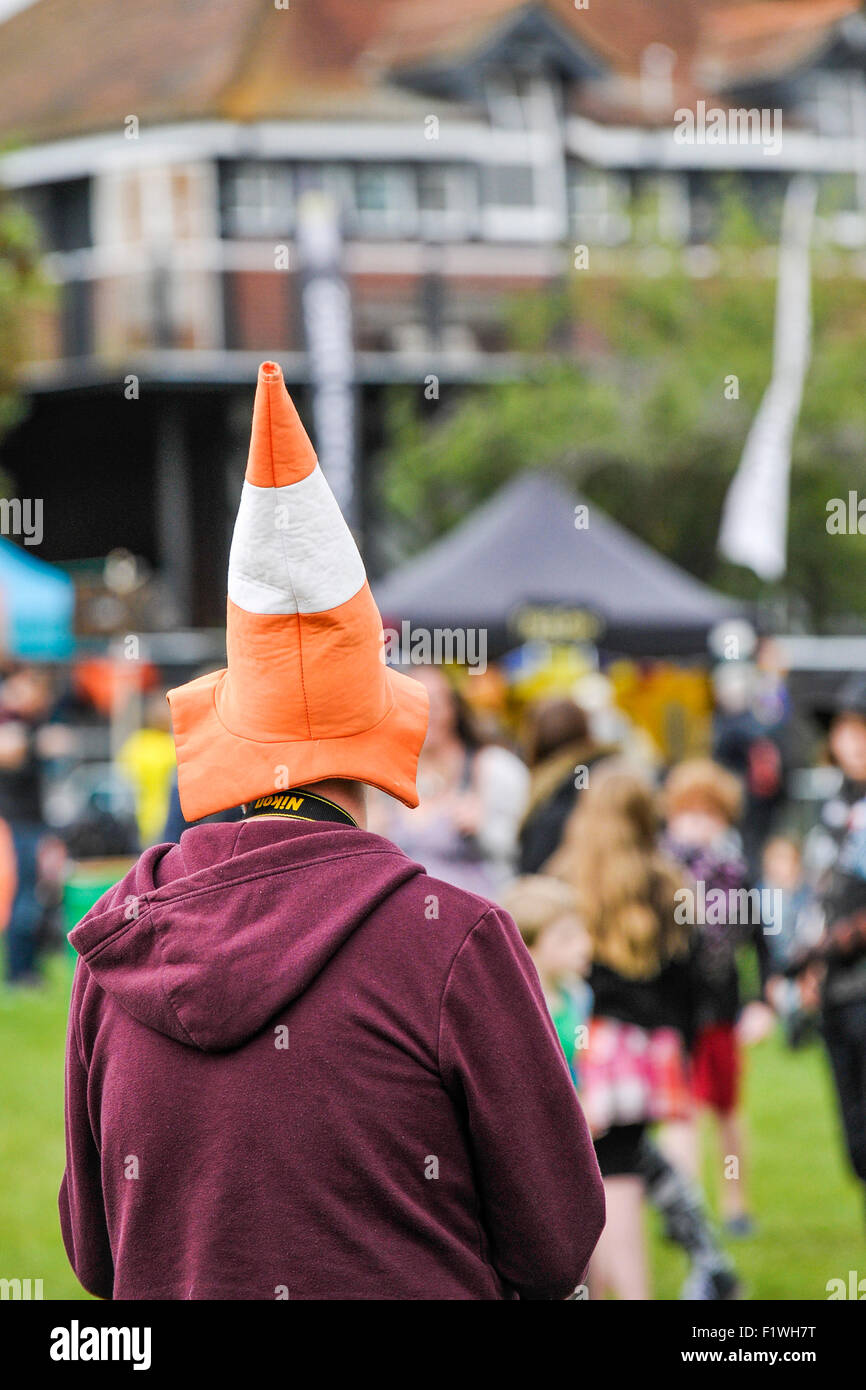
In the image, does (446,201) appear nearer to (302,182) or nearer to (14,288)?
(302,182)

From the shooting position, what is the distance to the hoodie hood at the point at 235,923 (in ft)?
6.12

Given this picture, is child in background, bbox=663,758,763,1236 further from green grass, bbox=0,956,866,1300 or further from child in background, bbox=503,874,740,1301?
child in background, bbox=503,874,740,1301

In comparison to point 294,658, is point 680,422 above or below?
above

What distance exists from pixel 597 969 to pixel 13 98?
80.2 ft

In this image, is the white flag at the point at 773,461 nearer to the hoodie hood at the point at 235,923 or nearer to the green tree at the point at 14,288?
the green tree at the point at 14,288

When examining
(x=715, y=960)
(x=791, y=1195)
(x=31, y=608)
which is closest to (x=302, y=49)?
(x=31, y=608)

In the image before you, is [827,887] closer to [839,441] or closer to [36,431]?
[839,441]

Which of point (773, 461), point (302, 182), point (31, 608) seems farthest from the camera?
point (302, 182)

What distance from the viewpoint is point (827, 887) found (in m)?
4.78

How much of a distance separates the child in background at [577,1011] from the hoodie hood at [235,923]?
197 cm

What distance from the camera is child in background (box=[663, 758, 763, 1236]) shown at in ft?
18.1

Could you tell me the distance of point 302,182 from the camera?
80.0ft

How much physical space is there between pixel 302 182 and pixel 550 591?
51.4 ft
